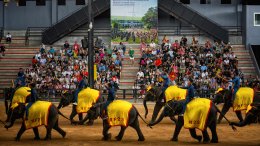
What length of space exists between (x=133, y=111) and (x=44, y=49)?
1148 inches

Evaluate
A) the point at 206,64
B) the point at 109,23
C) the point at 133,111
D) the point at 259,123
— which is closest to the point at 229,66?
the point at 206,64

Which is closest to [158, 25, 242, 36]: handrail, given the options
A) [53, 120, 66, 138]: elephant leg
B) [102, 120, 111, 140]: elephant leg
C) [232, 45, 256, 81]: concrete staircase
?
[232, 45, 256, 81]: concrete staircase

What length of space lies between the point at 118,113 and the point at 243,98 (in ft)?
25.9

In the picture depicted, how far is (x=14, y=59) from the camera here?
5291 centimetres

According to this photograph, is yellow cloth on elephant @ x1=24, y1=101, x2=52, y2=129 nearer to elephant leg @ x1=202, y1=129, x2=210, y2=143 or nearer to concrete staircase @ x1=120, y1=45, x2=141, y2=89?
elephant leg @ x1=202, y1=129, x2=210, y2=143

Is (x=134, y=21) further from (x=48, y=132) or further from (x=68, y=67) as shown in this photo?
(x=48, y=132)

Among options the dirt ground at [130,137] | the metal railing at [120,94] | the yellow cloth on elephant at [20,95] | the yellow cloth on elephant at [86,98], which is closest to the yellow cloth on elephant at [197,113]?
the dirt ground at [130,137]

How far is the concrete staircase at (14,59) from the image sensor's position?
50875 mm

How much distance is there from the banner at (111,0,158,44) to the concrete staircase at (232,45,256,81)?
21.2 ft

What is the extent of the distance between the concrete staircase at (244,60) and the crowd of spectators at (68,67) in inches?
357

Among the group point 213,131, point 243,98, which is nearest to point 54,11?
point 243,98

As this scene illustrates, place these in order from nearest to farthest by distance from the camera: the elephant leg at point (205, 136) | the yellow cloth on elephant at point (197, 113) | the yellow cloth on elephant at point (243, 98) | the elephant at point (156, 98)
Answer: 1. the yellow cloth on elephant at point (197, 113)
2. the elephant leg at point (205, 136)
3. the yellow cloth on elephant at point (243, 98)
4. the elephant at point (156, 98)

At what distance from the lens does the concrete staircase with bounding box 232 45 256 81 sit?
50.3 meters

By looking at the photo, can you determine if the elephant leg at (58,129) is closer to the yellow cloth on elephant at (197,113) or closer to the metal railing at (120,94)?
the yellow cloth on elephant at (197,113)
